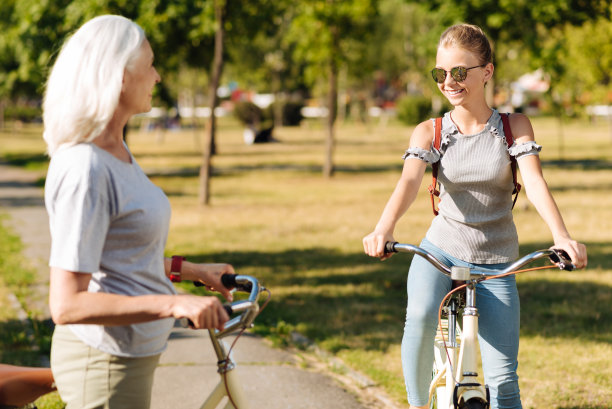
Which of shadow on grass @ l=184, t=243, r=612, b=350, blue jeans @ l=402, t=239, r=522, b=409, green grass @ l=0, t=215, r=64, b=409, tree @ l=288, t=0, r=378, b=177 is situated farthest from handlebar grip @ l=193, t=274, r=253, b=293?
tree @ l=288, t=0, r=378, b=177

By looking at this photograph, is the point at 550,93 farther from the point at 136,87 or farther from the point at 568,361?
the point at 136,87

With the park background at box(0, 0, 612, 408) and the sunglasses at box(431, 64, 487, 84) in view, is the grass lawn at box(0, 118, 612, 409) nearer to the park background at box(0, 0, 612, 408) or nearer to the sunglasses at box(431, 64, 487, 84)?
the park background at box(0, 0, 612, 408)

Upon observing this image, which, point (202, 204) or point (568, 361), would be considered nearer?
point (568, 361)

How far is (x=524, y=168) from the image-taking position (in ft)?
10.8

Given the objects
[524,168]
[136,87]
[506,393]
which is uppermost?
[136,87]

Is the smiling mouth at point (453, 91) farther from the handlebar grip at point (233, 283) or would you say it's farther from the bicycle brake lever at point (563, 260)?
the handlebar grip at point (233, 283)

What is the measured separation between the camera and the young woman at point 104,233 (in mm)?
2092

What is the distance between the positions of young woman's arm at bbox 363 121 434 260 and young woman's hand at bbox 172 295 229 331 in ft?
3.39

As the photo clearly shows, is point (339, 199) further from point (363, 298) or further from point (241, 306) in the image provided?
point (241, 306)

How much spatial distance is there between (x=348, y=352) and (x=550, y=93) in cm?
1063

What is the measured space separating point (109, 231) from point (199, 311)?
1.14 feet

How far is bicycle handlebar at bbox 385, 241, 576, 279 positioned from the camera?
9.55ft

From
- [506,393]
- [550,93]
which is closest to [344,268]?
[506,393]

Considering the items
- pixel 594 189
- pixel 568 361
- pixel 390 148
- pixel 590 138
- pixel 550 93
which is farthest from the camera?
pixel 590 138
